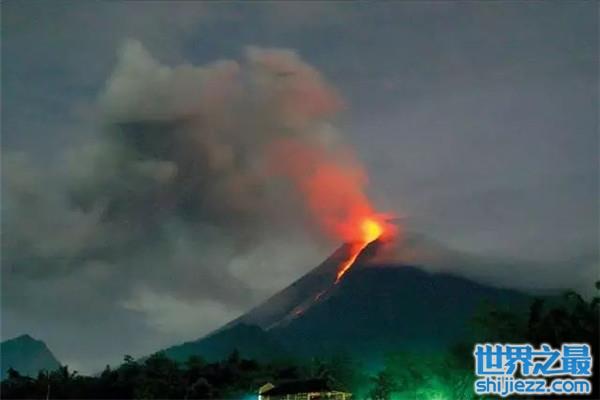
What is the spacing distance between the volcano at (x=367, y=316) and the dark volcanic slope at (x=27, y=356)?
48.0ft

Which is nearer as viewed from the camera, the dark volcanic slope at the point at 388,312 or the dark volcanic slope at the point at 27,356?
the dark volcanic slope at the point at 388,312

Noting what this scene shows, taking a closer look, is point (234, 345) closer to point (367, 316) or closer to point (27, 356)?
point (367, 316)

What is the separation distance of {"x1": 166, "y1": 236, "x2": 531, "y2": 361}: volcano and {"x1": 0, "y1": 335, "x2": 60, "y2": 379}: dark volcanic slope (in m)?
14.6

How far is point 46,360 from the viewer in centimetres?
8175

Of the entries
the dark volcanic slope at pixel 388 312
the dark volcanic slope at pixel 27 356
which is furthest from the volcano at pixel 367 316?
the dark volcanic slope at pixel 27 356

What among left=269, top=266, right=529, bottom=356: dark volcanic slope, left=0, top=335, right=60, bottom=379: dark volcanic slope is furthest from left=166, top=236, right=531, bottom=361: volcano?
left=0, top=335, right=60, bottom=379: dark volcanic slope

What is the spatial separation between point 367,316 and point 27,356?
34587 mm

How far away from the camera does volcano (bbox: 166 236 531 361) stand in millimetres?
68250

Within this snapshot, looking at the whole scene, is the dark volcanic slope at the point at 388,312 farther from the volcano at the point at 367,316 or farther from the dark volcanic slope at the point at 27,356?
the dark volcanic slope at the point at 27,356

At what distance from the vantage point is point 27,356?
268 ft

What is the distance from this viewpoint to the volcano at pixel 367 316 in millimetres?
68250

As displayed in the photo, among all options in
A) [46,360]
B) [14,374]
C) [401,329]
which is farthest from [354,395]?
[46,360]

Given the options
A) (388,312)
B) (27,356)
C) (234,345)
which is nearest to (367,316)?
(388,312)

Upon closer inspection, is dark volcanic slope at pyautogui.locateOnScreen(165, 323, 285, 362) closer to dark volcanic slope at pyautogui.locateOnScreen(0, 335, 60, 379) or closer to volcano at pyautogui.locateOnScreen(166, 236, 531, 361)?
volcano at pyautogui.locateOnScreen(166, 236, 531, 361)
